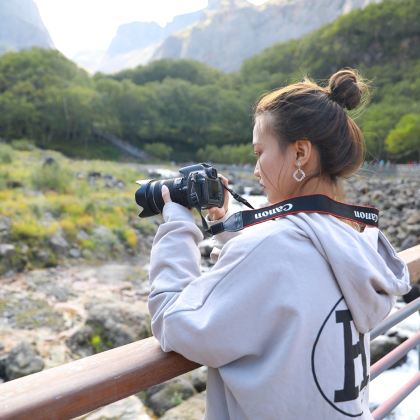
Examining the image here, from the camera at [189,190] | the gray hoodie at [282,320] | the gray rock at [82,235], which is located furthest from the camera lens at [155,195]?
the gray rock at [82,235]

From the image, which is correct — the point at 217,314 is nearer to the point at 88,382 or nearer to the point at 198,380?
the point at 88,382

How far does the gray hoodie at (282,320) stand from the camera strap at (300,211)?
23 mm

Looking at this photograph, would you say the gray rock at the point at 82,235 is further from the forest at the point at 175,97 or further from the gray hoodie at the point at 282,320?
the forest at the point at 175,97

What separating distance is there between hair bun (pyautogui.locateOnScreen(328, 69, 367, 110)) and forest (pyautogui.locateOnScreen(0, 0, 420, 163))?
42941mm

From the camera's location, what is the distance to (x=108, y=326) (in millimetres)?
5363

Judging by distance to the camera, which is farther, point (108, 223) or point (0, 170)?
point (0, 170)

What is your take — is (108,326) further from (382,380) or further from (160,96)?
(160,96)

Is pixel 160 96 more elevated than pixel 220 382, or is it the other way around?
pixel 160 96

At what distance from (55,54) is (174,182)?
218ft

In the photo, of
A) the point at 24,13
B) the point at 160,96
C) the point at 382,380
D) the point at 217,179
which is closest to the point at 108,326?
the point at 382,380

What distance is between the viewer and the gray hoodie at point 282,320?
79 centimetres

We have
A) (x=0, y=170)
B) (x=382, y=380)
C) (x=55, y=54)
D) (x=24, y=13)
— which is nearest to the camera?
(x=382, y=380)

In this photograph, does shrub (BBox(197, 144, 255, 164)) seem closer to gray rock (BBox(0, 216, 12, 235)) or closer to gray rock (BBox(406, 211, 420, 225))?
gray rock (BBox(406, 211, 420, 225))

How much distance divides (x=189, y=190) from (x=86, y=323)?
4.89 m
